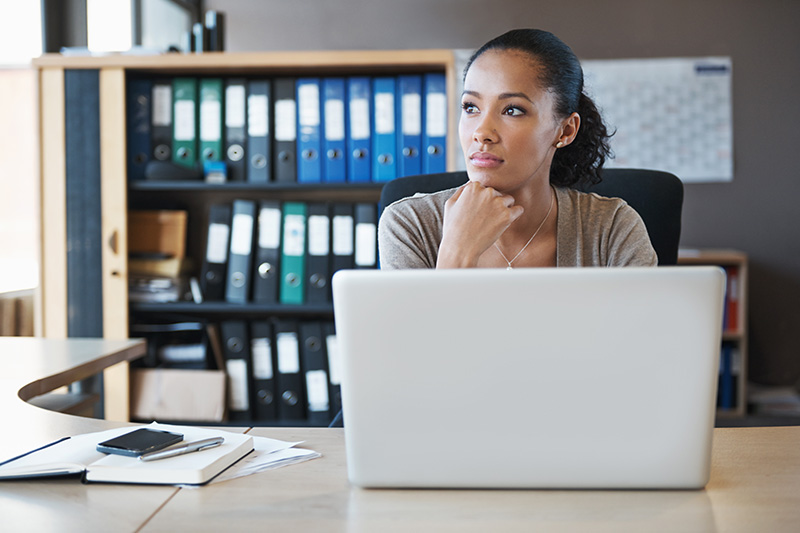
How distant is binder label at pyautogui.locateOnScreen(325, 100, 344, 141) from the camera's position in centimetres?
260

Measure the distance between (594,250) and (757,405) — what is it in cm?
208

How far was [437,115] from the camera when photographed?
8.38ft

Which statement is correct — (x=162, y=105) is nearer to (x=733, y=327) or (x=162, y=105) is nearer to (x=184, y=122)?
(x=184, y=122)

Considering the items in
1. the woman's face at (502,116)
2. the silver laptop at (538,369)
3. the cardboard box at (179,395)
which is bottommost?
the cardboard box at (179,395)

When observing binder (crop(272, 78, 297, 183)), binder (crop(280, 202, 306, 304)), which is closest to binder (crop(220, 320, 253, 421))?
binder (crop(280, 202, 306, 304))

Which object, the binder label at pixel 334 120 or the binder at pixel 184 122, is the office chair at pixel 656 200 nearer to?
the binder label at pixel 334 120

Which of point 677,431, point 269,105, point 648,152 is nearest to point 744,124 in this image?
point 648,152

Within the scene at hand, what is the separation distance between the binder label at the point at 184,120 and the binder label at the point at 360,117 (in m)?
0.58

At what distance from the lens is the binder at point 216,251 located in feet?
8.82

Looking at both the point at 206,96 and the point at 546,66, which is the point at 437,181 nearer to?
the point at 546,66

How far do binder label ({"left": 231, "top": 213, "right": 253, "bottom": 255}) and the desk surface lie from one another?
1.89 metres

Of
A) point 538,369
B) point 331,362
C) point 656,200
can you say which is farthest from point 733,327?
point 538,369

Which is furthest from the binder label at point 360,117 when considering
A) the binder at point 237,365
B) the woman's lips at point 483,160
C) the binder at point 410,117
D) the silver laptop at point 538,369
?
the silver laptop at point 538,369

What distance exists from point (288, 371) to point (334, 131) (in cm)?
88
